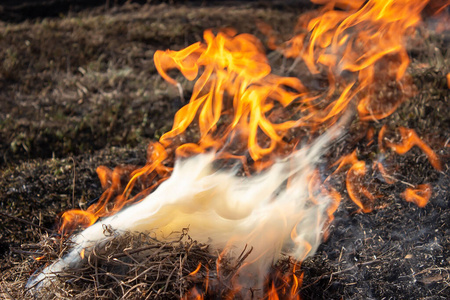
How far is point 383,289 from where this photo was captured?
3.24m

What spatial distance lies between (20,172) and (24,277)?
2.00 metres

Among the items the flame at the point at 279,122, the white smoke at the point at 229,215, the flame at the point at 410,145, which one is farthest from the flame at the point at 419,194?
the white smoke at the point at 229,215

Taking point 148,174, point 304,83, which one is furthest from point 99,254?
point 304,83

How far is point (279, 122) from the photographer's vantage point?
224 inches

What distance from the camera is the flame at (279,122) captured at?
3.64 m

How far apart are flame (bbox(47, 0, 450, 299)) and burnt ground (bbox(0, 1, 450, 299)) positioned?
Result: 0.17 metres

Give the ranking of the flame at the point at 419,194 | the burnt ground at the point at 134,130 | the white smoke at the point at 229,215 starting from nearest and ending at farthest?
1. the white smoke at the point at 229,215
2. the burnt ground at the point at 134,130
3. the flame at the point at 419,194

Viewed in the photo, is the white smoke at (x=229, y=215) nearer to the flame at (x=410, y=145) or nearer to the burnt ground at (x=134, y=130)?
the burnt ground at (x=134, y=130)

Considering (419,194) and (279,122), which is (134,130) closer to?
(279,122)

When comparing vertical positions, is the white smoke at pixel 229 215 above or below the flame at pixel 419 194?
above

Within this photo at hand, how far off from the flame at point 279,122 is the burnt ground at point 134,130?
0.56 ft

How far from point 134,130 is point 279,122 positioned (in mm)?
1917

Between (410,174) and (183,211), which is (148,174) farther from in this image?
(410,174)

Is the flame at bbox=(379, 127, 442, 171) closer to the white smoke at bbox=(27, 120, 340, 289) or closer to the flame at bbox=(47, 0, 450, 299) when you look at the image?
the flame at bbox=(47, 0, 450, 299)
